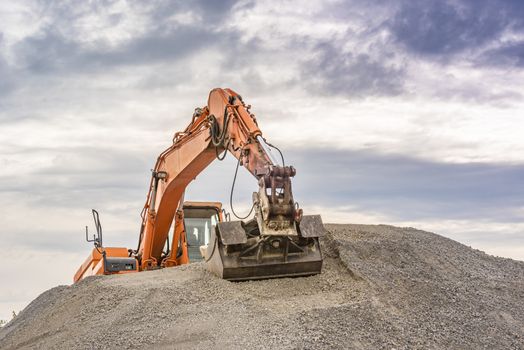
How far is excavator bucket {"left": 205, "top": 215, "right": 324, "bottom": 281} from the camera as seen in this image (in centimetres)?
860

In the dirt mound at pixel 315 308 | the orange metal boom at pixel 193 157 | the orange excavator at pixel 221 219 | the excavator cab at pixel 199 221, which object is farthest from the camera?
the excavator cab at pixel 199 221

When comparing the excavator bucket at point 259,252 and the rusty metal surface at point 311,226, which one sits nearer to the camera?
the excavator bucket at point 259,252

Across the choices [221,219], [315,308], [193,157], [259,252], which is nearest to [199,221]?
[221,219]

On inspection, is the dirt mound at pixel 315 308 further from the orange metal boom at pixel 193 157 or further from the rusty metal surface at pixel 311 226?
the orange metal boom at pixel 193 157

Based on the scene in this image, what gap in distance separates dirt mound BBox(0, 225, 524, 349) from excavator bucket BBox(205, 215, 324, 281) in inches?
6.5

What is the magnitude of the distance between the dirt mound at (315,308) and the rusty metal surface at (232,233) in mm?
575

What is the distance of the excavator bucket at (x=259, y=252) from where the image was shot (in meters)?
8.60

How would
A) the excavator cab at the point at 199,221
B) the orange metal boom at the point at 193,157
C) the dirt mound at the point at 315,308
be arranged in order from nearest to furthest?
1. the dirt mound at the point at 315,308
2. the orange metal boom at the point at 193,157
3. the excavator cab at the point at 199,221

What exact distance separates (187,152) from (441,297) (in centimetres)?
480

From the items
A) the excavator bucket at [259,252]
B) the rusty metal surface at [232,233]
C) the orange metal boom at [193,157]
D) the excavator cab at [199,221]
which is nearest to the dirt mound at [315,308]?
the excavator bucket at [259,252]

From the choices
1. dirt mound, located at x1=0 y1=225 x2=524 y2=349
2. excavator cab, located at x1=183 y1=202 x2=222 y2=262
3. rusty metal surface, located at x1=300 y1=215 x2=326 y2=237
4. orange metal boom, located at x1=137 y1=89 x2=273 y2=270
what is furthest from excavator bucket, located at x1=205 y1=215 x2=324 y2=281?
excavator cab, located at x1=183 y1=202 x2=222 y2=262

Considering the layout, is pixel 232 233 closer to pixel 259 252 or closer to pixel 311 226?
pixel 259 252

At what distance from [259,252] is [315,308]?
131 cm

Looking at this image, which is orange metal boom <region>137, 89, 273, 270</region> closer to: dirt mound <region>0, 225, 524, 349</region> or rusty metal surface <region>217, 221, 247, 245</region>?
rusty metal surface <region>217, 221, 247, 245</region>
